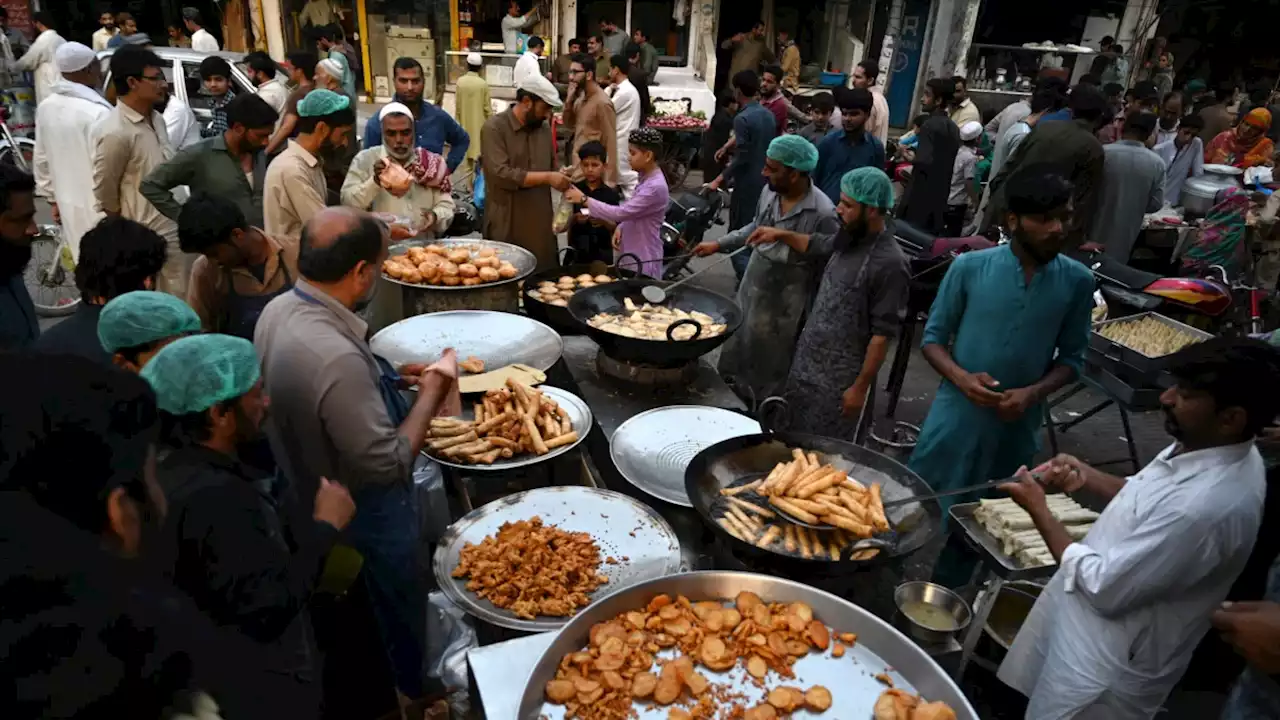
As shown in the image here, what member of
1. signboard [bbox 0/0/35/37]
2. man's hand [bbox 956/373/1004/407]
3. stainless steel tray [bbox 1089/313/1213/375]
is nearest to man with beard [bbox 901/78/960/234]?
stainless steel tray [bbox 1089/313/1213/375]

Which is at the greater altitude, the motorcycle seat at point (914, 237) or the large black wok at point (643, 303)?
the motorcycle seat at point (914, 237)

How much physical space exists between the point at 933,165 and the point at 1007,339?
4935mm

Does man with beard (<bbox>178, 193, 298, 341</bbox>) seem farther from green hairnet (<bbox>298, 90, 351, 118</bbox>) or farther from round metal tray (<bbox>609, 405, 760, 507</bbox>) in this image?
round metal tray (<bbox>609, 405, 760, 507</bbox>)

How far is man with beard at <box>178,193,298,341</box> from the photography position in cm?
338

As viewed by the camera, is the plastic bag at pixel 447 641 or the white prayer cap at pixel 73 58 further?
the white prayer cap at pixel 73 58

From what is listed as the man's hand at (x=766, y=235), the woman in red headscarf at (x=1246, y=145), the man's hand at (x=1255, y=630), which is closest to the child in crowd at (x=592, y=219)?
the man's hand at (x=766, y=235)

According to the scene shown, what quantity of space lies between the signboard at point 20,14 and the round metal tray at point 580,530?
16.0 metres

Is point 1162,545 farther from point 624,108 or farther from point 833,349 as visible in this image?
point 624,108

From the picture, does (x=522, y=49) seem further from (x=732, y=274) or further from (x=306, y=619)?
(x=306, y=619)

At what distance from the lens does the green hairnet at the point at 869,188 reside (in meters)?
3.82

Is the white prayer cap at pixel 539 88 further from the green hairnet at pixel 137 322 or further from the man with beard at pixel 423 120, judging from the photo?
the green hairnet at pixel 137 322

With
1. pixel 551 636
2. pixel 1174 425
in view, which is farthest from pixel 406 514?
pixel 1174 425

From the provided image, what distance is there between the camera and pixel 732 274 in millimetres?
9180

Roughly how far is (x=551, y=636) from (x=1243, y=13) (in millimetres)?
22366
